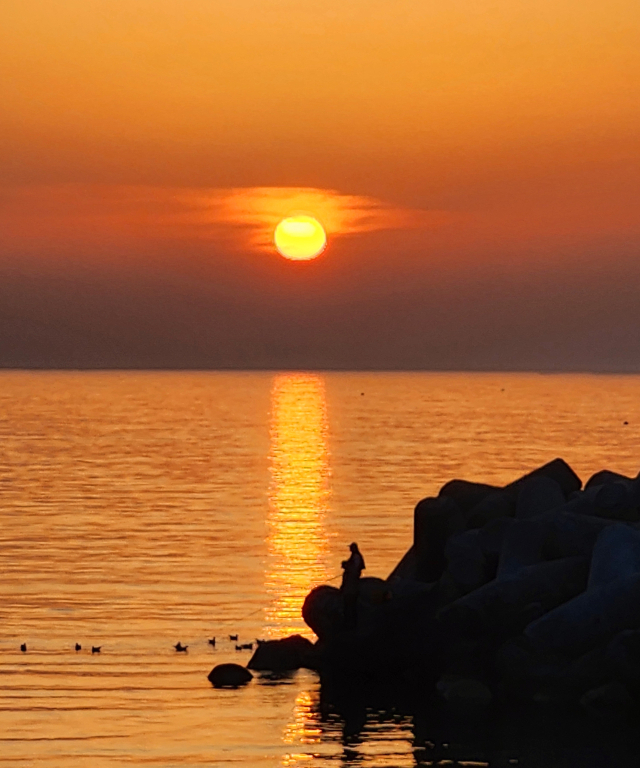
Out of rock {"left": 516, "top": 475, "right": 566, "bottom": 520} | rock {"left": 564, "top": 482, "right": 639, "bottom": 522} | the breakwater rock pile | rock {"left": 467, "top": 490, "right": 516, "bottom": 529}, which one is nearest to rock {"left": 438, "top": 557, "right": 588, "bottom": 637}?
the breakwater rock pile

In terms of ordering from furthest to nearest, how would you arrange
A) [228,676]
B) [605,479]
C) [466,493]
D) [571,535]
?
[605,479], [466,493], [571,535], [228,676]

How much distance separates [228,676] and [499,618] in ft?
18.5

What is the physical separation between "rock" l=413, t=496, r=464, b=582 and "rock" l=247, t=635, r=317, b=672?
3.69 meters

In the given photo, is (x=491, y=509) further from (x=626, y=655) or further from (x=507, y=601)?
(x=626, y=655)

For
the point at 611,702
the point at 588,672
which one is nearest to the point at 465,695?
the point at 588,672

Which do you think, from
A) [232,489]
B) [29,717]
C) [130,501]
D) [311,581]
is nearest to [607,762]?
[29,717]

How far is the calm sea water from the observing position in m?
28.3

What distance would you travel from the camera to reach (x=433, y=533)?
121 feet

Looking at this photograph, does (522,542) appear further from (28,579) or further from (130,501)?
(130,501)

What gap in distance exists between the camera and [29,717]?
1152 inches

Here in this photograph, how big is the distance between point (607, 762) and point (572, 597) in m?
6.08

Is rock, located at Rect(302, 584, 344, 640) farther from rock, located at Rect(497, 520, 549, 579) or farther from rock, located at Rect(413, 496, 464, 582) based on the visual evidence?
rock, located at Rect(497, 520, 549, 579)

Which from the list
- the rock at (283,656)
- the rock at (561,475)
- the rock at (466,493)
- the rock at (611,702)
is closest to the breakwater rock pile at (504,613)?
the rock at (611,702)

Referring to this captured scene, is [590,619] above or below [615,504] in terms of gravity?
below
